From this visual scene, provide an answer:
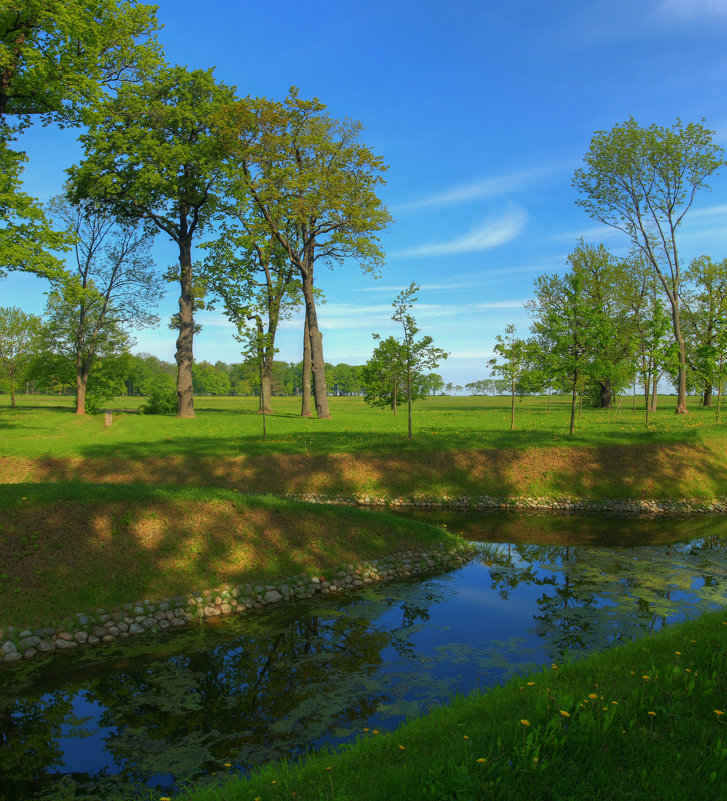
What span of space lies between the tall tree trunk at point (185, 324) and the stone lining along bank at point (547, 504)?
23.4 metres

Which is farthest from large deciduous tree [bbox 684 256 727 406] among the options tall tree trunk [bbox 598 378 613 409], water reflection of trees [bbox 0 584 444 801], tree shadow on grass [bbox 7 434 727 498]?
water reflection of trees [bbox 0 584 444 801]

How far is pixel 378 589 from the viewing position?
585 inches

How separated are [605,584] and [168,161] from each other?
40.5 m

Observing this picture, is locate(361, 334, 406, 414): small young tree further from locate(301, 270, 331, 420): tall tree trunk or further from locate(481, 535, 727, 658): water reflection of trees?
locate(481, 535, 727, 658): water reflection of trees

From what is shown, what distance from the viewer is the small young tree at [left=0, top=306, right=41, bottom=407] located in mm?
58938

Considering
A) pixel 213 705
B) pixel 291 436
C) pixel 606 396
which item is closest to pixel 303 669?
pixel 213 705

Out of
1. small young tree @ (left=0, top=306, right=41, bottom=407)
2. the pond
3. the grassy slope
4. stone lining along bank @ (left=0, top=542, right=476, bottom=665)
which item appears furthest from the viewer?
small young tree @ (left=0, top=306, right=41, bottom=407)

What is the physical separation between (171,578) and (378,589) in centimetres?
555

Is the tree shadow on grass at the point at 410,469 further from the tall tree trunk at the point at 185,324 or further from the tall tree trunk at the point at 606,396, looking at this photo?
the tall tree trunk at the point at 606,396

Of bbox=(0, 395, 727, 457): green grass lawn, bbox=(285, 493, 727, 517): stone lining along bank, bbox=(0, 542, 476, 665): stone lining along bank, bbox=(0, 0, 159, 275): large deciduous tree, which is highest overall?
bbox=(0, 0, 159, 275): large deciduous tree

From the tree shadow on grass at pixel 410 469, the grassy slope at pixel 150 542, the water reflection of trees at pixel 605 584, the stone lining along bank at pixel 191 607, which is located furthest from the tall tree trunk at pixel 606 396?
the stone lining along bank at pixel 191 607

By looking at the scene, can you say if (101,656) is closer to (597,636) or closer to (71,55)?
(597,636)

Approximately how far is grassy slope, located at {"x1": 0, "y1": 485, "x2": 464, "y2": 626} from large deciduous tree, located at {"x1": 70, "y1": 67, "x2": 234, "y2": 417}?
27744mm

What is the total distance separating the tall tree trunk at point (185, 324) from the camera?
44.1 metres
